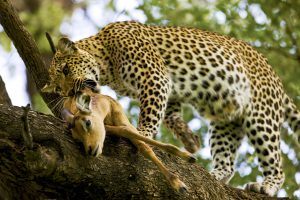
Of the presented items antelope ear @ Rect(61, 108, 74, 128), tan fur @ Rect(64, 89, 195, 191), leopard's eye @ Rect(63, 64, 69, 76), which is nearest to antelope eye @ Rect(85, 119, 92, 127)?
tan fur @ Rect(64, 89, 195, 191)

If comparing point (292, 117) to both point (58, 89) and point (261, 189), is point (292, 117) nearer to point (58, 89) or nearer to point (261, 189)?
point (261, 189)

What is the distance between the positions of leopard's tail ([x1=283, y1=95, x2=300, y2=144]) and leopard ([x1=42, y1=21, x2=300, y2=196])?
0.02 m

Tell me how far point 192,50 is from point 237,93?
36.6 inches

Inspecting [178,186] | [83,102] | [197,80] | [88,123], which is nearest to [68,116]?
[83,102]

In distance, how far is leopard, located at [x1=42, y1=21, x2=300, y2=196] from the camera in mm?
9250

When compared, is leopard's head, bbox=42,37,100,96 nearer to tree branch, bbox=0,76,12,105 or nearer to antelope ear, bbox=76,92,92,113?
tree branch, bbox=0,76,12,105

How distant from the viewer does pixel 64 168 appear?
544 centimetres

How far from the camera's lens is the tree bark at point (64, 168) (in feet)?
17.1

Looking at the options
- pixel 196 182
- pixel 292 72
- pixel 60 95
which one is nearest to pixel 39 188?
pixel 196 182

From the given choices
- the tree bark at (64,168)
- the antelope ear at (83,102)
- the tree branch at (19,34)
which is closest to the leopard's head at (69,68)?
the tree branch at (19,34)

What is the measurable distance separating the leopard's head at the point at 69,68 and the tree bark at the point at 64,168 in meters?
2.28

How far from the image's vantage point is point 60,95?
8.37 meters

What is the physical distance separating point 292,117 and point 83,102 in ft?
19.7

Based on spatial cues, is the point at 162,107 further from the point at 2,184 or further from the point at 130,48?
the point at 2,184
